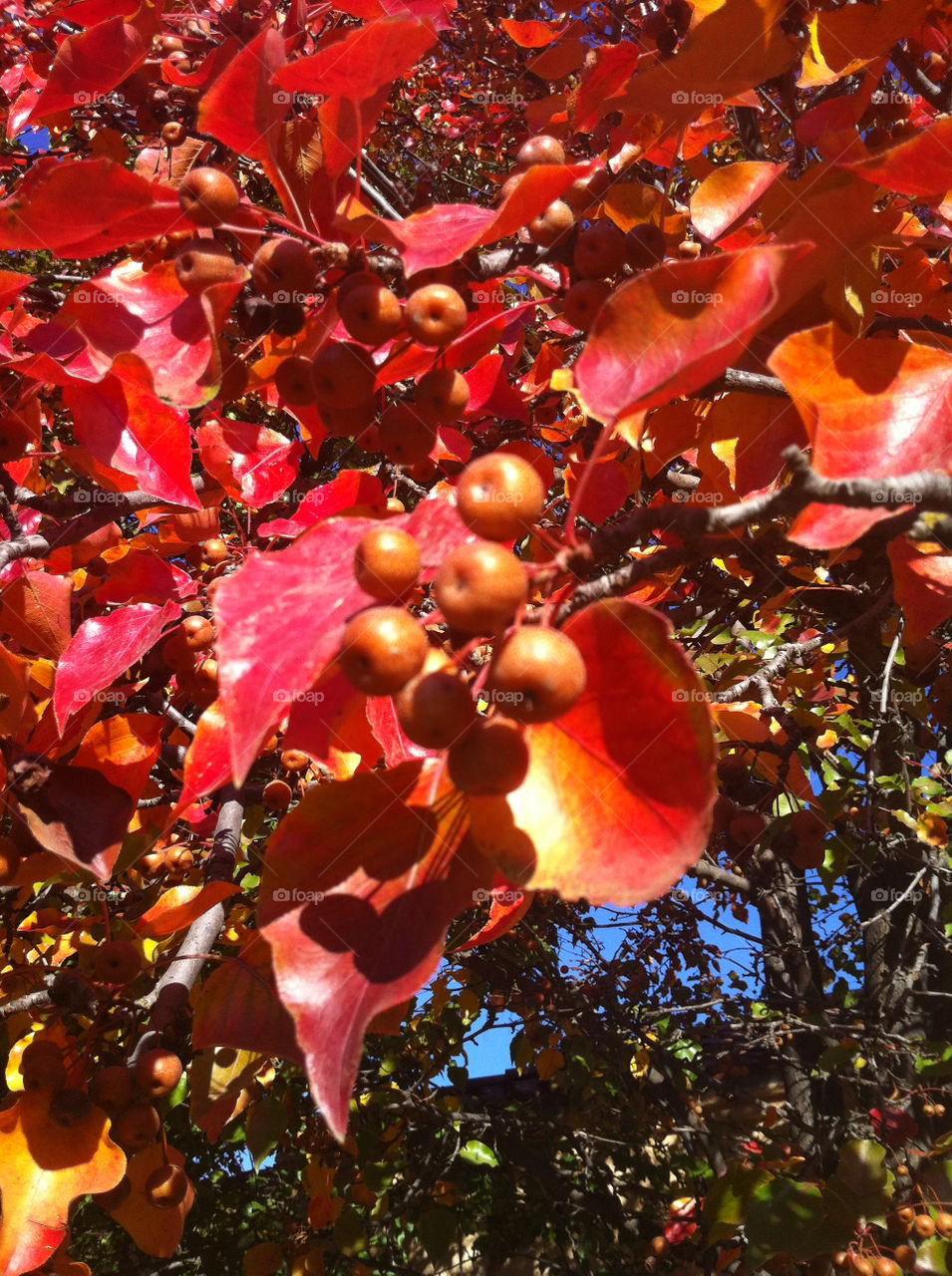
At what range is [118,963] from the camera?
128 cm

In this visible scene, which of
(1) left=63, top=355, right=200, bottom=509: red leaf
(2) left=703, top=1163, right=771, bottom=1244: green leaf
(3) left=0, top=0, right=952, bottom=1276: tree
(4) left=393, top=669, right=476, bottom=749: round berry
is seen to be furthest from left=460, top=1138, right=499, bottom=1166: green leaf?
(4) left=393, top=669, right=476, bottom=749: round berry

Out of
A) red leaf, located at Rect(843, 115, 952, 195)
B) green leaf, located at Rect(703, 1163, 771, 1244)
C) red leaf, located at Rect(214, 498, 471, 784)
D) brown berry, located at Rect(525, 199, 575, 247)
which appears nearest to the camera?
red leaf, located at Rect(214, 498, 471, 784)

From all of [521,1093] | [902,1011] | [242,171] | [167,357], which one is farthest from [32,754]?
[521,1093]

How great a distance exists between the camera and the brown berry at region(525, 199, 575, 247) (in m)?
1.08

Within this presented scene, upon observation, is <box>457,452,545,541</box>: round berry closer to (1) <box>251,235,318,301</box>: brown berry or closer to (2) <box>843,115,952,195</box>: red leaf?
(1) <box>251,235,318,301</box>: brown berry

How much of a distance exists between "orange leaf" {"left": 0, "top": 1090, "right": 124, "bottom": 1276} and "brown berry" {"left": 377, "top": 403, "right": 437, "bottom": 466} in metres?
0.98

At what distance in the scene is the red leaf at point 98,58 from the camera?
1264 millimetres

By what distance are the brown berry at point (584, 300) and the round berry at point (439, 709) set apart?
60 cm

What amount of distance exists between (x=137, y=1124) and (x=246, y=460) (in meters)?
1.15

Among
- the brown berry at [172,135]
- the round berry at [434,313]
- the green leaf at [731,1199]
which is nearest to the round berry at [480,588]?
the round berry at [434,313]

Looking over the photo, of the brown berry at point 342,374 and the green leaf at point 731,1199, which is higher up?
the brown berry at point 342,374

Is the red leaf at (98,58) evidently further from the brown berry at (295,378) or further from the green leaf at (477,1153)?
the green leaf at (477,1153)

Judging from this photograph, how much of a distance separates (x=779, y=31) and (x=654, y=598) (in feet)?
3.74

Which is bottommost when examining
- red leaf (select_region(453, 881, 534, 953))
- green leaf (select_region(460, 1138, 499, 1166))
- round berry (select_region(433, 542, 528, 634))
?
green leaf (select_region(460, 1138, 499, 1166))
